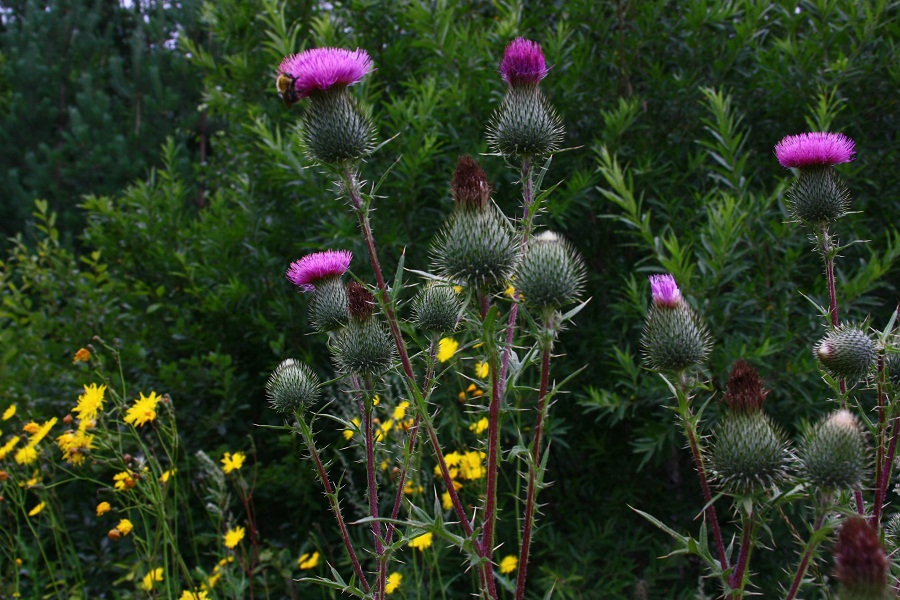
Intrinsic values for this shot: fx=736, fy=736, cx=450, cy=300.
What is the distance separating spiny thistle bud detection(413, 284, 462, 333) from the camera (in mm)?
2490

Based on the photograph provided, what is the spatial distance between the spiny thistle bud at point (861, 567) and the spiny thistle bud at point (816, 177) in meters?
1.50

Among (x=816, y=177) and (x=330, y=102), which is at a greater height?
(x=330, y=102)

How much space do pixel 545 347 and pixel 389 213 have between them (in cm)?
281

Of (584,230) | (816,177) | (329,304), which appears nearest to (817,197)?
(816,177)

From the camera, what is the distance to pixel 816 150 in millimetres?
2518

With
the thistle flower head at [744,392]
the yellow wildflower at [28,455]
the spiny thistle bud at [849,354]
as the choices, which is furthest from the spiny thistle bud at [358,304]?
the yellow wildflower at [28,455]

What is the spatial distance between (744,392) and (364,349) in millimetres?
1155

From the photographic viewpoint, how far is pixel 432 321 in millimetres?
2490

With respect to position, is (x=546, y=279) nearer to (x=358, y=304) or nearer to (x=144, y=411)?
(x=358, y=304)

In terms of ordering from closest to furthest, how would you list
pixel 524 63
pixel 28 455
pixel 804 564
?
pixel 804 564, pixel 524 63, pixel 28 455

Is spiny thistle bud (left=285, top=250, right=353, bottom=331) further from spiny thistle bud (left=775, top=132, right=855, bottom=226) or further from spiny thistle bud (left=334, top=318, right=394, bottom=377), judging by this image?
spiny thistle bud (left=775, top=132, right=855, bottom=226)

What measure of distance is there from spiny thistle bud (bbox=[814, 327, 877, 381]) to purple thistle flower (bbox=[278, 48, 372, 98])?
1646 millimetres

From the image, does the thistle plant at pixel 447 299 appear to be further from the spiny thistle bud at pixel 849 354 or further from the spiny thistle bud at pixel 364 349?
the spiny thistle bud at pixel 849 354

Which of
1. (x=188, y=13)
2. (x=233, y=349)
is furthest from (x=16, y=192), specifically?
(x=233, y=349)
